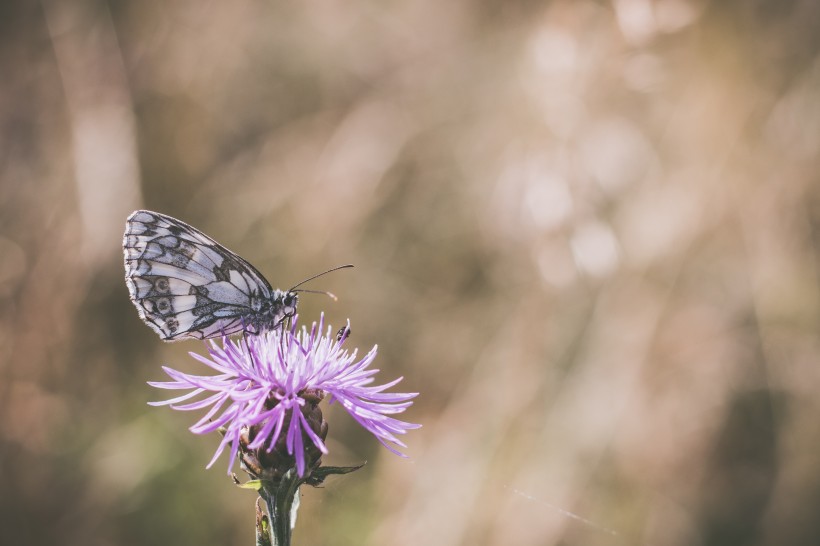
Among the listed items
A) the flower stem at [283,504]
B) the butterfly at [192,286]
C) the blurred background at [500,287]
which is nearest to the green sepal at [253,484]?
the flower stem at [283,504]

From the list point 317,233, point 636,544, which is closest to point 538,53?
point 317,233

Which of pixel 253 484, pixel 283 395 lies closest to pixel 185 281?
pixel 283 395

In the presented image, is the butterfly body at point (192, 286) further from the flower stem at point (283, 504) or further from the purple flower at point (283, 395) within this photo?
the flower stem at point (283, 504)

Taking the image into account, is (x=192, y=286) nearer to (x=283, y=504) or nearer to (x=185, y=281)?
(x=185, y=281)

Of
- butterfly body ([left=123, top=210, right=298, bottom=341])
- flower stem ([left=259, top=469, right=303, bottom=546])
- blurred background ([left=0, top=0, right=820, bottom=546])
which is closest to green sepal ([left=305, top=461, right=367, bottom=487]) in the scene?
flower stem ([left=259, top=469, right=303, bottom=546])

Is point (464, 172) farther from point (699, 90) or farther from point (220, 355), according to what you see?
point (220, 355)

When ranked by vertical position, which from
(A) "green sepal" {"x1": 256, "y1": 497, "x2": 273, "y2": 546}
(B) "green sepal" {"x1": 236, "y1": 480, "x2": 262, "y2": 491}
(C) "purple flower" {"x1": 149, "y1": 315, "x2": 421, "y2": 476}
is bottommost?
(A) "green sepal" {"x1": 256, "y1": 497, "x2": 273, "y2": 546}

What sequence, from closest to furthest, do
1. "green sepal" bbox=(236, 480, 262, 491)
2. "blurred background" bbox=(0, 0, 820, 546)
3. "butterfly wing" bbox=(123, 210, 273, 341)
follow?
1. "green sepal" bbox=(236, 480, 262, 491)
2. "butterfly wing" bbox=(123, 210, 273, 341)
3. "blurred background" bbox=(0, 0, 820, 546)

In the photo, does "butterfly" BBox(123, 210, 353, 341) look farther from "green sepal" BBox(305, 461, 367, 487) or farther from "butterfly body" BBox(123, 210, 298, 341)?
"green sepal" BBox(305, 461, 367, 487)
